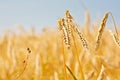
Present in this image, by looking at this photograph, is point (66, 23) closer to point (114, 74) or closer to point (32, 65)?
point (114, 74)

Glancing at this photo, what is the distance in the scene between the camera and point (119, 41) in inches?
40.1

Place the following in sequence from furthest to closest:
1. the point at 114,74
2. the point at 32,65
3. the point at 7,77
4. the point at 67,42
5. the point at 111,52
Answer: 1. the point at 111,52
2. the point at 32,65
3. the point at 114,74
4. the point at 7,77
5. the point at 67,42

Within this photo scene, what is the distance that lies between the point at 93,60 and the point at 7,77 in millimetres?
612

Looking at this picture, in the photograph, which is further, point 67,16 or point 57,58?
point 57,58

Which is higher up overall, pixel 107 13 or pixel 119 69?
pixel 107 13

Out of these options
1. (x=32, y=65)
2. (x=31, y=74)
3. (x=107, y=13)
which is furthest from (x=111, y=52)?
(x=107, y=13)

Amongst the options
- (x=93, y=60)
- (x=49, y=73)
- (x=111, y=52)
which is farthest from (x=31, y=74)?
(x=111, y=52)

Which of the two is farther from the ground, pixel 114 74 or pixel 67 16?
pixel 67 16

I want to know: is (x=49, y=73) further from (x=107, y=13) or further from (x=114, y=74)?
(x=107, y=13)

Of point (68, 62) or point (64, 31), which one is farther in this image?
point (68, 62)

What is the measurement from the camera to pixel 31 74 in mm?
2227

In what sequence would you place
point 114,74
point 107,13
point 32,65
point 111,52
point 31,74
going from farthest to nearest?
point 111,52, point 32,65, point 31,74, point 114,74, point 107,13

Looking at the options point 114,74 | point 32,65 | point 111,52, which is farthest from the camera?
point 111,52

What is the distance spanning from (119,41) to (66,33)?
0.16 m
